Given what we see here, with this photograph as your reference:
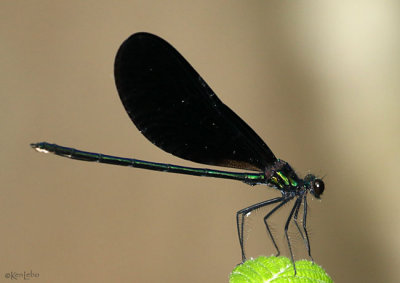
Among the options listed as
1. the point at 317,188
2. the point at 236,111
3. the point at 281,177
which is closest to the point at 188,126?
the point at 281,177

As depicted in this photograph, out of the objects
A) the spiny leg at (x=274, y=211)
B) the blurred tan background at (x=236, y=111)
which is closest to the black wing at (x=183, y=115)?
the spiny leg at (x=274, y=211)

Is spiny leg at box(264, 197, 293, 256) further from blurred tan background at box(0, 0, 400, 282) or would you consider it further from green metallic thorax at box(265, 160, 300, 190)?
blurred tan background at box(0, 0, 400, 282)

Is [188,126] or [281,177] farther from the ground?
[188,126]

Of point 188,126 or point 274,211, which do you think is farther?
point 188,126

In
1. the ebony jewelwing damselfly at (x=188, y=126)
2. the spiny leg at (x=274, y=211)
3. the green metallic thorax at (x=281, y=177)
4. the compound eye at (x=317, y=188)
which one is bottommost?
the spiny leg at (x=274, y=211)

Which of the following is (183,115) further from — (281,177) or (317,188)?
(317,188)

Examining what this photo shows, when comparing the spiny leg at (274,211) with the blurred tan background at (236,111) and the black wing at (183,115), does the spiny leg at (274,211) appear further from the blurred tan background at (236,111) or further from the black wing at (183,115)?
the blurred tan background at (236,111)

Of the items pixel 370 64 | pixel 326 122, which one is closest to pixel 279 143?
pixel 326 122

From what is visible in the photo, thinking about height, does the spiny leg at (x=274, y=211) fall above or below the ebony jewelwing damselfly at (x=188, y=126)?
below

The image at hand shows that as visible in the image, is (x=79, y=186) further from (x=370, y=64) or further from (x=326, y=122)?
(x=370, y=64)
